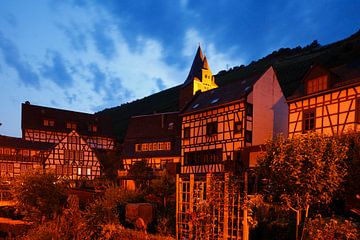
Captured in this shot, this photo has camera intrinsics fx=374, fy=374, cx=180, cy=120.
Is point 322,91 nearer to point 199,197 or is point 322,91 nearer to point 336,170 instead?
point 336,170

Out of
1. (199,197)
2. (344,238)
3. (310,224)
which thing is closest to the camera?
(344,238)

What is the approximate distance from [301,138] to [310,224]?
2724mm

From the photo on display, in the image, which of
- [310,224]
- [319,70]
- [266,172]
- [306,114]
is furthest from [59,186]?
[319,70]

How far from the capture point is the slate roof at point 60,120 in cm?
5658

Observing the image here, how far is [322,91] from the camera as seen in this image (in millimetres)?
23781

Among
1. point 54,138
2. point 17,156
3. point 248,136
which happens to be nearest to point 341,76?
point 248,136

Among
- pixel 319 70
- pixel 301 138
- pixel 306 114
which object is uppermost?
pixel 319 70

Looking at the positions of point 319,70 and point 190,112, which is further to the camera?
point 190,112

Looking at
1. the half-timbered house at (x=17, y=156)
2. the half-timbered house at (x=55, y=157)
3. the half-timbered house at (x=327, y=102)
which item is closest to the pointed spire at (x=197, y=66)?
the half-timbered house at (x=55, y=157)

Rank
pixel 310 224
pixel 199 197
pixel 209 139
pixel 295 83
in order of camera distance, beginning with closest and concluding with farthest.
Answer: pixel 310 224 → pixel 199 197 → pixel 209 139 → pixel 295 83

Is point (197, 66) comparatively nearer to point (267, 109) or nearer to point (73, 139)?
point (73, 139)

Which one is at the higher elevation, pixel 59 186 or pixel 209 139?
pixel 209 139

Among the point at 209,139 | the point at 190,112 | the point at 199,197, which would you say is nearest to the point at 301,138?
the point at 199,197

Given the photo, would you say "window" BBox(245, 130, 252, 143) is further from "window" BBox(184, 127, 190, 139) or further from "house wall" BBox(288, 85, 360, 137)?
"window" BBox(184, 127, 190, 139)
